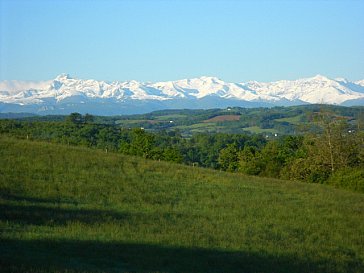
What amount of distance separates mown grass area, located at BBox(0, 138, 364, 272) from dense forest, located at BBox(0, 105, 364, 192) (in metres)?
17.2

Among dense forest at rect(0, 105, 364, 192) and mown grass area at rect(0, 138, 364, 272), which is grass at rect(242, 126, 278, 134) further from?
mown grass area at rect(0, 138, 364, 272)

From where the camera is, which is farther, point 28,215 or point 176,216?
point 176,216

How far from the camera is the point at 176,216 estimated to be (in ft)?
83.9

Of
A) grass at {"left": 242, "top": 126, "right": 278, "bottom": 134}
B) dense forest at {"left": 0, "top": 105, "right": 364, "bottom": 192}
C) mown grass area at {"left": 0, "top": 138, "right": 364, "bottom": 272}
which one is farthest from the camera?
grass at {"left": 242, "top": 126, "right": 278, "bottom": 134}

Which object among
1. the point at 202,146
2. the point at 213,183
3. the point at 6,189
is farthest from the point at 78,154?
the point at 202,146

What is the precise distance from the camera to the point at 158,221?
23.4 metres

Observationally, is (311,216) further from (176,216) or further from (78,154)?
(78,154)

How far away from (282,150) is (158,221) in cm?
5809

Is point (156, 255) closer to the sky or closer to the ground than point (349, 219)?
closer to the sky

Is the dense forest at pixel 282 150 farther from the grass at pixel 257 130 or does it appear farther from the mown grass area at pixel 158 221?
the grass at pixel 257 130

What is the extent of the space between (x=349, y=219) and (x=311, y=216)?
213cm

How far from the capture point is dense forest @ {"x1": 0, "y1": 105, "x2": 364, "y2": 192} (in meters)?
60.5

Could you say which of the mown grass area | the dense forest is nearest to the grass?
the dense forest

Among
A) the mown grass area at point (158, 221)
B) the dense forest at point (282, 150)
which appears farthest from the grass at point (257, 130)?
the mown grass area at point (158, 221)
